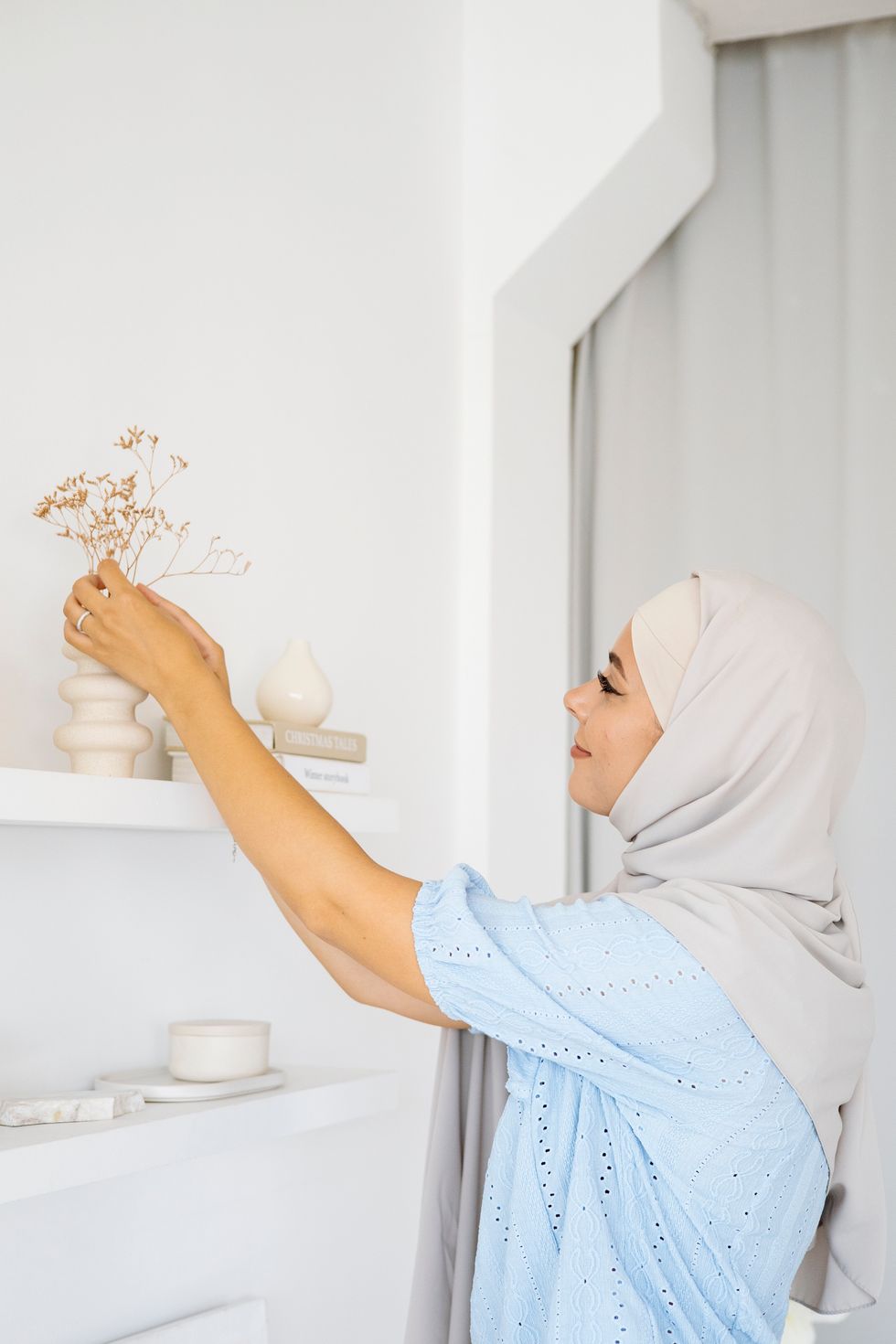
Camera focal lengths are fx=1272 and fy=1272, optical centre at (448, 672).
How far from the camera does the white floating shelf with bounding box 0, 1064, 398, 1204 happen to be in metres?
1.05

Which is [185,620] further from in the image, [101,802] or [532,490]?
[532,490]

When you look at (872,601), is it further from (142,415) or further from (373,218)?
(142,415)

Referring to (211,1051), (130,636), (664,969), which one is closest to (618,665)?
(664,969)

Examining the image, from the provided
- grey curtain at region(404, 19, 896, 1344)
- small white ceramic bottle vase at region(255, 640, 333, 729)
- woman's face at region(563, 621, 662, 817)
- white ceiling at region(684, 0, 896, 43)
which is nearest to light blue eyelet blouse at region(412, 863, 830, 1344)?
woman's face at region(563, 621, 662, 817)

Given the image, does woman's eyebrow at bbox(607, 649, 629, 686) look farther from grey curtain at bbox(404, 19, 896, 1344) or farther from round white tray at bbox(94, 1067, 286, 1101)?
grey curtain at bbox(404, 19, 896, 1344)

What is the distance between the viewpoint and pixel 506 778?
2064 mm

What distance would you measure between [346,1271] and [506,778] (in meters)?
0.76

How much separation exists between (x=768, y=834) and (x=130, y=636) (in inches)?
24.2

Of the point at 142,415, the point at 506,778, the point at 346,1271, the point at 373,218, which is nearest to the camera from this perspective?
the point at 142,415

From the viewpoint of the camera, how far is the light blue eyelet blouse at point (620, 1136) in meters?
1.04

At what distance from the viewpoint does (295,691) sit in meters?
1.46

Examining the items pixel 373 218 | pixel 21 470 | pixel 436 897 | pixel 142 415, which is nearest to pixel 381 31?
pixel 373 218

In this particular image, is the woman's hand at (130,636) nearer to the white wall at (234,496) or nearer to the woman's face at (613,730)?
the white wall at (234,496)

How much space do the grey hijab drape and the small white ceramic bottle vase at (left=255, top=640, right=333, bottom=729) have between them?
390 millimetres
